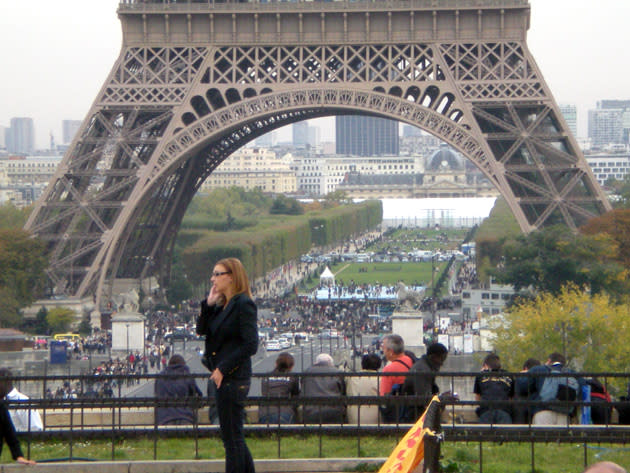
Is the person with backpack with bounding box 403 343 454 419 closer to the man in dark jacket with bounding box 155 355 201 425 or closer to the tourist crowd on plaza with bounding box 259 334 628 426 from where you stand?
the tourist crowd on plaza with bounding box 259 334 628 426

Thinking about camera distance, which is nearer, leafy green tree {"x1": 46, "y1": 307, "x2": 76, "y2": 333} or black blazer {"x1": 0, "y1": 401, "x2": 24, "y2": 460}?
black blazer {"x1": 0, "y1": 401, "x2": 24, "y2": 460}

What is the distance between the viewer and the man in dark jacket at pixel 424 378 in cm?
1186

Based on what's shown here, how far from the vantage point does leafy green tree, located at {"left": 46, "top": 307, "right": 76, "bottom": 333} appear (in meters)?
45.2

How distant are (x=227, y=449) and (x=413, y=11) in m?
34.1

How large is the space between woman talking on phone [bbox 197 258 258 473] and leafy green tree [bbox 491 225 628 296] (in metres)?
33.7

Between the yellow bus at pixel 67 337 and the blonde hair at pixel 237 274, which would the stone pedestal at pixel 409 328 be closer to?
the yellow bus at pixel 67 337

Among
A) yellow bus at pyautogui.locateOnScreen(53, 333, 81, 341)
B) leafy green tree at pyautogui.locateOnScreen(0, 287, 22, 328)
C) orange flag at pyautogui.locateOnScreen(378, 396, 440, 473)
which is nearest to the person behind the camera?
orange flag at pyautogui.locateOnScreen(378, 396, 440, 473)

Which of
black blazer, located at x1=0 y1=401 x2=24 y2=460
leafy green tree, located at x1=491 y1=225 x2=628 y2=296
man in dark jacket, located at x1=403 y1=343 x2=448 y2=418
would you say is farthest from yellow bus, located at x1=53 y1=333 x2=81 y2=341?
black blazer, located at x1=0 y1=401 x2=24 y2=460

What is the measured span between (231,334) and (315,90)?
109 ft

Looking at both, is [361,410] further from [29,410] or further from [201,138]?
[201,138]

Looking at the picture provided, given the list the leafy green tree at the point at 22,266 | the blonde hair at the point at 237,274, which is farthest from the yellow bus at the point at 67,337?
the blonde hair at the point at 237,274

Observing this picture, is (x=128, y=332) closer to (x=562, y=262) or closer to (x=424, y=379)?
(x=562, y=262)

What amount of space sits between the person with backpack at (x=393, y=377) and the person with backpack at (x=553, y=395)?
1181mm

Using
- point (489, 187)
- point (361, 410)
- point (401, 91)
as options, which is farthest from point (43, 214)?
point (489, 187)
